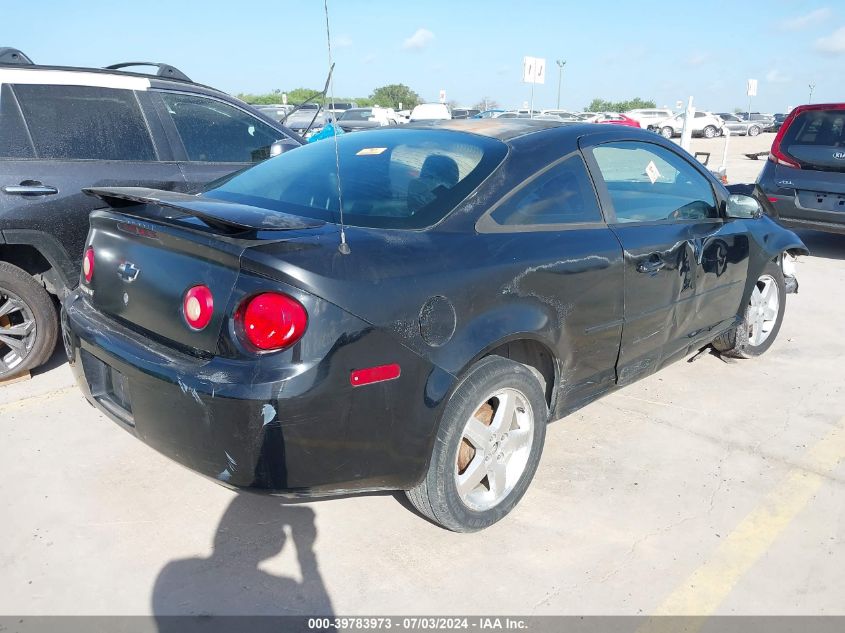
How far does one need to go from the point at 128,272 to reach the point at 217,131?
2497 mm

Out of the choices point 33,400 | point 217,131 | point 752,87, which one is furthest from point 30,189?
point 752,87

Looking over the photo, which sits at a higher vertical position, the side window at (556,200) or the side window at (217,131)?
the side window at (217,131)

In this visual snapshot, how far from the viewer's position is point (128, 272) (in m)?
2.52

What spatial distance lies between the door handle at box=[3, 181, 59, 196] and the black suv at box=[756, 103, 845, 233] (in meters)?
6.77

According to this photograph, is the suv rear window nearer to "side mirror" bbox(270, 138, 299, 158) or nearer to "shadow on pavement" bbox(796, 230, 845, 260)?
"shadow on pavement" bbox(796, 230, 845, 260)

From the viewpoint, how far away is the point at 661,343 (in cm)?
355

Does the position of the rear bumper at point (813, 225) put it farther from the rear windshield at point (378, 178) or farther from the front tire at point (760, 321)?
the rear windshield at point (378, 178)

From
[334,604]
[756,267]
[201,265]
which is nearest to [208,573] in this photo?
[334,604]

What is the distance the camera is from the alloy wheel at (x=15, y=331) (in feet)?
12.9

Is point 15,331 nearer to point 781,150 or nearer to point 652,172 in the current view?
point 652,172

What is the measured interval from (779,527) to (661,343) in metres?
1.05

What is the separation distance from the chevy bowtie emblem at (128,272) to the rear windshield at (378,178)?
54 cm

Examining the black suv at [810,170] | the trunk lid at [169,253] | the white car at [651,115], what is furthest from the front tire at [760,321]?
the white car at [651,115]

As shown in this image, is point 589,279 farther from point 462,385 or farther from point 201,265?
point 201,265
